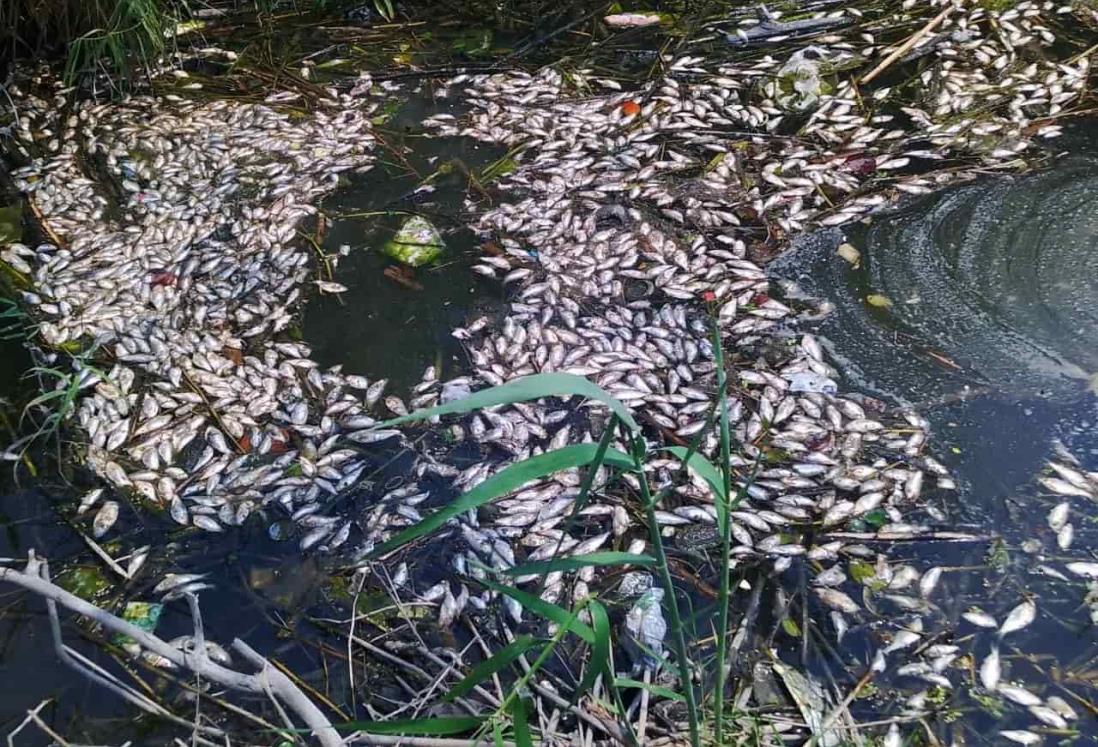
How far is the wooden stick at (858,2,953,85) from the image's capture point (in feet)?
12.2

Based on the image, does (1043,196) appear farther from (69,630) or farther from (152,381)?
(69,630)

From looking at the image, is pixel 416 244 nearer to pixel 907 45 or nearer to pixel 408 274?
pixel 408 274

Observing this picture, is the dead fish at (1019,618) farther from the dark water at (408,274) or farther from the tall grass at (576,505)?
the dark water at (408,274)

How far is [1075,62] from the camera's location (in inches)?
143

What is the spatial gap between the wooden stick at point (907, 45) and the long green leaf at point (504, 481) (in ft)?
10.2

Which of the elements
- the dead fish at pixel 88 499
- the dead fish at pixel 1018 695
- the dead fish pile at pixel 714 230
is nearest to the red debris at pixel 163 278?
the dead fish at pixel 88 499

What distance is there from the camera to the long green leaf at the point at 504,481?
3.63ft

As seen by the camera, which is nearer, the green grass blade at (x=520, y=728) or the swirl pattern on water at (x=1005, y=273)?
the green grass blade at (x=520, y=728)

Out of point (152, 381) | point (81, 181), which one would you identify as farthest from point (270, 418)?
point (81, 181)

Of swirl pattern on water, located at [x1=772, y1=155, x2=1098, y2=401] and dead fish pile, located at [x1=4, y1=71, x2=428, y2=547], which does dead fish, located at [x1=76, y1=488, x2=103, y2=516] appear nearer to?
dead fish pile, located at [x1=4, y1=71, x2=428, y2=547]

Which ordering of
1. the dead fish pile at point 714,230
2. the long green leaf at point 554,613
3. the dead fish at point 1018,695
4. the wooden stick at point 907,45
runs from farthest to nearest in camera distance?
the wooden stick at point 907,45, the dead fish pile at point 714,230, the dead fish at point 1018,695, the long green leaf at point 554,613

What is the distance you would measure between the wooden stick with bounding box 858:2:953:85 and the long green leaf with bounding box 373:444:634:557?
10.2ft

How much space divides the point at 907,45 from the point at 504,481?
3.52 metres

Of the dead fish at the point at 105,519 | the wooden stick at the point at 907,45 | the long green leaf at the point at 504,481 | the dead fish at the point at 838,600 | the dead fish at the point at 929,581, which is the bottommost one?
the dead fish at the point at 105,519
